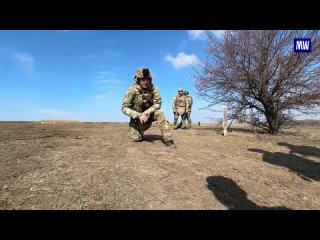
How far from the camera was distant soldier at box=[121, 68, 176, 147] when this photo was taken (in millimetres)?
7527

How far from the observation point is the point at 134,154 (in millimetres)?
6426

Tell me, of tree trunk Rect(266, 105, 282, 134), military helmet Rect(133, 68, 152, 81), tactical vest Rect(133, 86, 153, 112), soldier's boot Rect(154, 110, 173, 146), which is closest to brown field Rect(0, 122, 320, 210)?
soldier's boot Rect(154, 110, 173, 146)

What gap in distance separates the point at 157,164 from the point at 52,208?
8.26 feet

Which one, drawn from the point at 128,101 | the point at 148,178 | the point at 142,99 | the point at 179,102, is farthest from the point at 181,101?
the point at 148,178

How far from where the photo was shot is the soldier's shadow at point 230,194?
4.17 m

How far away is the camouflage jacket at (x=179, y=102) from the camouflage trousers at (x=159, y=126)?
8.30m

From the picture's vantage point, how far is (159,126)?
297 inches

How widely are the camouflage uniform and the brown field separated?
573mm

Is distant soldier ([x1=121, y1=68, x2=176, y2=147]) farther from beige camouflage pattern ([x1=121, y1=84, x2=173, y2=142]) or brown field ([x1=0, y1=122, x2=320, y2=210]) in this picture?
brown field ([x1=0, y1=122, x2=320, y2=210])

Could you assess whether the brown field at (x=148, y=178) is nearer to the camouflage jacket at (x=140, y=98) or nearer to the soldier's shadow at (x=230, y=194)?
the soldier's shadow at (x=230, y=194)

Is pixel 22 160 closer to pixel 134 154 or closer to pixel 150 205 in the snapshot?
pixel 134 154

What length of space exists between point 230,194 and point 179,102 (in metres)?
12.0

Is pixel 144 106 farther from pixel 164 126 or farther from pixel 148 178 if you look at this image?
pixel 148 178
